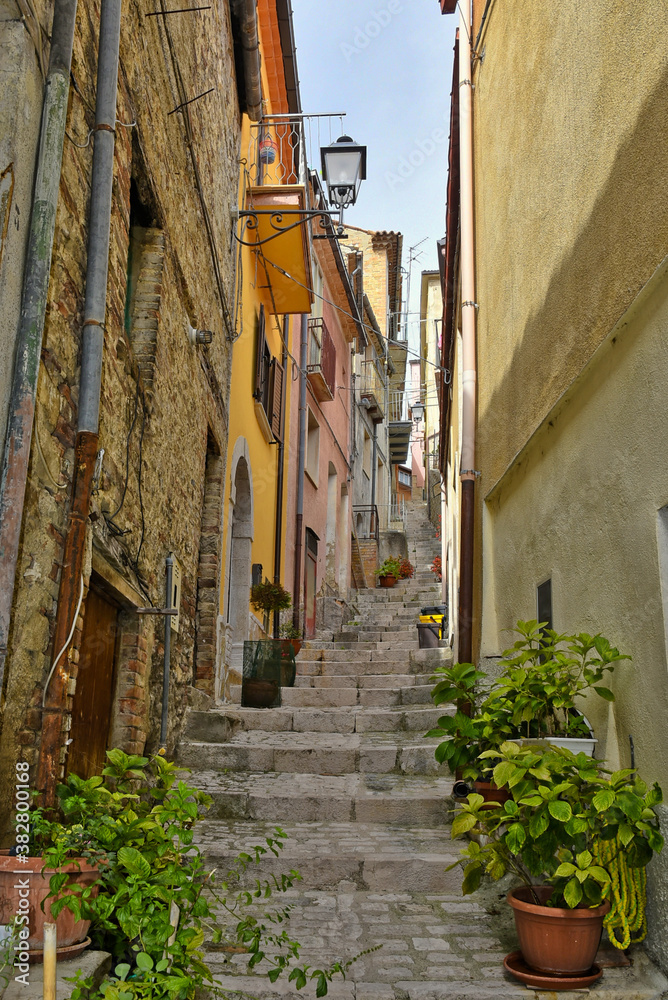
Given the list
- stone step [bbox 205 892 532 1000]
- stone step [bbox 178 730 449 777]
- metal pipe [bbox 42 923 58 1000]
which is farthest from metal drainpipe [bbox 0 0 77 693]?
stone step [bbox 178 730 449 777]

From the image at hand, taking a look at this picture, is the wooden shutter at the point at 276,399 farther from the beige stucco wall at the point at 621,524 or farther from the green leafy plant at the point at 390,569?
the beige stucco wall at the point at 621,524

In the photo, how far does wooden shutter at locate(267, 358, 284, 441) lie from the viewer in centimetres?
1134

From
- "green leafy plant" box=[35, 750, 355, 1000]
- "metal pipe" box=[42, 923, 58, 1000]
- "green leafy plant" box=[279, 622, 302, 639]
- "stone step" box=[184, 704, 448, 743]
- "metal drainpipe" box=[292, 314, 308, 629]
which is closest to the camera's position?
"metal pipe" box=[42, 923, 58, 1000]

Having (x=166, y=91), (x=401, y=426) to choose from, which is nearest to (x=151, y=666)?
(x=166, y=91)

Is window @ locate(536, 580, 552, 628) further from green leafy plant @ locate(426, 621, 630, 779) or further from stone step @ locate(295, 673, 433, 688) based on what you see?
stone step @ locate(295, 673, 433, 688)

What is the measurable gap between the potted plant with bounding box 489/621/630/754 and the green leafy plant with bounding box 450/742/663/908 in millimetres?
342

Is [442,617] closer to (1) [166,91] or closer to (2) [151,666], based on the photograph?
(2) [151,666]

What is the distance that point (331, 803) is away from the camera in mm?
5543

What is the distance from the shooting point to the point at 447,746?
13.1 ft

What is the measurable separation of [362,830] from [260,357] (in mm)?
6334

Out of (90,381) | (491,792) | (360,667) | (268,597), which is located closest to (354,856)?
(491,792)

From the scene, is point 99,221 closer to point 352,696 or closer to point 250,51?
point 352,696

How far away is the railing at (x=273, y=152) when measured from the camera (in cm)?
1026

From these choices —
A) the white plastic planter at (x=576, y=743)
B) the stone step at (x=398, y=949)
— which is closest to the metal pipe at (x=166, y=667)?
the stone step at (x=398, y=949)
